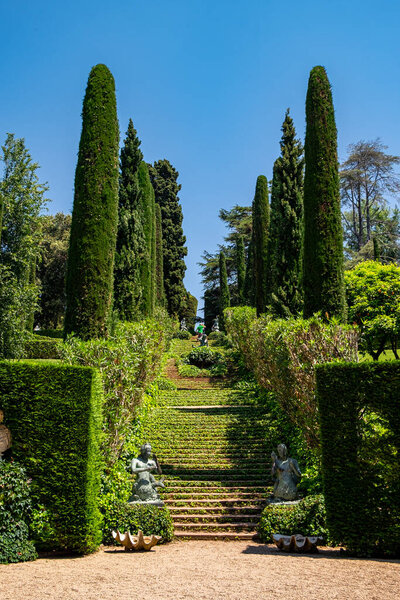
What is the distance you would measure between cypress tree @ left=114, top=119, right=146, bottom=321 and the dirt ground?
14432mm

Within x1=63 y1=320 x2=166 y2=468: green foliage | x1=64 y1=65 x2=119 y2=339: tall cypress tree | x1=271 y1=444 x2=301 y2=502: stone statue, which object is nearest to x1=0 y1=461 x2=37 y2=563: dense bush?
x1=63 y1=320 x2=166 y2=468: green foliage

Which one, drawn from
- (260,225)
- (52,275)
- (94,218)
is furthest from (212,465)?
(52,275)

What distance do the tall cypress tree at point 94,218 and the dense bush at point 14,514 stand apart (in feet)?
17.6

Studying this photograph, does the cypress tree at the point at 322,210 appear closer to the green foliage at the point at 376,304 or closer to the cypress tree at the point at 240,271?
the green foliage at the point at 376,304

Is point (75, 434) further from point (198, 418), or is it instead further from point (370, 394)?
point (198, 418)

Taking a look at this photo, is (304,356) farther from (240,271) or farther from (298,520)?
(240,271)

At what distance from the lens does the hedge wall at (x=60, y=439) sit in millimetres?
7801

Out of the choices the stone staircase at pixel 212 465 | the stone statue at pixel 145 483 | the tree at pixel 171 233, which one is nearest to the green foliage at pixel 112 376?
the stone statue at pixel 145 483

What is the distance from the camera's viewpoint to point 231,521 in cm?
1010

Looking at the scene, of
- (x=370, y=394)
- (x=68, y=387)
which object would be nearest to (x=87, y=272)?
(x=68, y=387)

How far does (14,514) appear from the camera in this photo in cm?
752

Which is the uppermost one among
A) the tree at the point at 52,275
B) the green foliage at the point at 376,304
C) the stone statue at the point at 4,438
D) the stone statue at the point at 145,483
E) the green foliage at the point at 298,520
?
the tree at the point at 52,275

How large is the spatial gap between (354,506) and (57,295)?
37501mm

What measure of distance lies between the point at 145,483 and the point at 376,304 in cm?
1648
